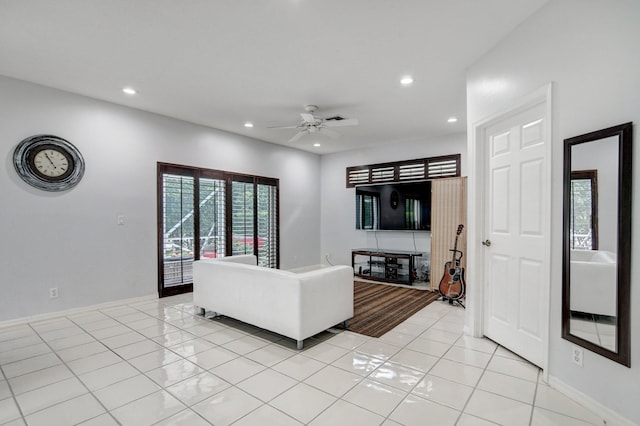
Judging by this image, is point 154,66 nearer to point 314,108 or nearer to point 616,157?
point 314,108

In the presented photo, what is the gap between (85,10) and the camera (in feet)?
8.11

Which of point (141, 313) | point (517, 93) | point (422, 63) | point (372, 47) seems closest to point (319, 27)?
point (372, 47)

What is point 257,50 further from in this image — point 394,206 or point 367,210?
point 367,210

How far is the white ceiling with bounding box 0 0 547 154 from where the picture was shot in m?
2.46

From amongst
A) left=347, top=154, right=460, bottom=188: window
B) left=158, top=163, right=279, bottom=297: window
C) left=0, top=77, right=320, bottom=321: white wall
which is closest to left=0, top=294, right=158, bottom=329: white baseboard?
left=0, top=77, right=320, bottom=321: white wall

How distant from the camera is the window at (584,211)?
202 cm

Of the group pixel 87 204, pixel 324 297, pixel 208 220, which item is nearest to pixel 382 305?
pixel 324 297

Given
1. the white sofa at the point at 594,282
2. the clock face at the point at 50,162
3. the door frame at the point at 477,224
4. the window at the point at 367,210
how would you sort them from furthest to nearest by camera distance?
the window at the point at 367,210 < the clock face at the point at 50,162 < the door frame at the point at 477,224 < the white sofa at the point at 594,282

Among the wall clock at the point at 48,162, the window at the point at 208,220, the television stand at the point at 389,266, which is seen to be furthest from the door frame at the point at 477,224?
the wall clock at the point at 48,162

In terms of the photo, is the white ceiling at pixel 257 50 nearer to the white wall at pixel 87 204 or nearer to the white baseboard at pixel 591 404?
the white wall at pixel 87 204

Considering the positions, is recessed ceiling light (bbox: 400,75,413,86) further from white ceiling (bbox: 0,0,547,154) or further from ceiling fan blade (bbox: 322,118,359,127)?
ceiling fan blade (bbox: 322,118,359,127)

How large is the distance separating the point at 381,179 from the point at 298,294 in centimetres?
461

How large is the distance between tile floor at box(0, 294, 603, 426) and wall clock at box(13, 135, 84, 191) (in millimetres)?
1733

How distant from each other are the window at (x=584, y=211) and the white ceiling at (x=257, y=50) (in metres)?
1.39
